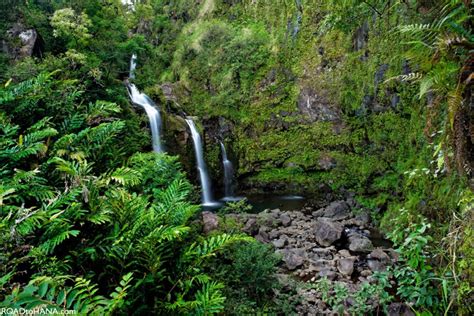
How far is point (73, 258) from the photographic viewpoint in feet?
7.55

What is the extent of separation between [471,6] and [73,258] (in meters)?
3.63

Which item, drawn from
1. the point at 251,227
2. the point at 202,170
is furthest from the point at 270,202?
the point at 251,227

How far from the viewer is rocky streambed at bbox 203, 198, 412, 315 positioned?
183 inches

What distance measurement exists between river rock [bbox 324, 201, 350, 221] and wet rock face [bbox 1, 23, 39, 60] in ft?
30.5

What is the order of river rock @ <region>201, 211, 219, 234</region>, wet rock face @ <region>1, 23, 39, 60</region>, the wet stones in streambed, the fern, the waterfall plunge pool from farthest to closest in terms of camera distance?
the waterfall plunge pool < wet rock face @ <region>1, 23, 39, 60</region> < the wet stones in streambed < river rock @ <region>201, 211, 219, 234</region> < the fern

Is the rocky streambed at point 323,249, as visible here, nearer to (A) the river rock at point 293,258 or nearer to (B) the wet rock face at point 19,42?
(A) the river rock at point 293,258

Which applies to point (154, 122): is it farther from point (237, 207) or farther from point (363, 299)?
point (363, 299)

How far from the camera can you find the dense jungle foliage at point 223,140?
2191 mm

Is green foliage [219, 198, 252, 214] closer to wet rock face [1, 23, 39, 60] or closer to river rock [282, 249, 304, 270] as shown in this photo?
river rock [282, 249, 304, 270]

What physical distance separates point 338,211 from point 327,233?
212 cm

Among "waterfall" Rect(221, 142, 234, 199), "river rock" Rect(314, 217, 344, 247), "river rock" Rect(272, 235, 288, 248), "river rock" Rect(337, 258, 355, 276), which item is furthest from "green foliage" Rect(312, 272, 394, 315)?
"waterfall" Rect(221, 142, 234, 199)

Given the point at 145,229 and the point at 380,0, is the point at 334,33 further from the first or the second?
the point at 145,229

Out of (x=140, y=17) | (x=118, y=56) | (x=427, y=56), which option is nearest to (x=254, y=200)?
(x=118, y=56)

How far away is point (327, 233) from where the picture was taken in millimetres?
6777
